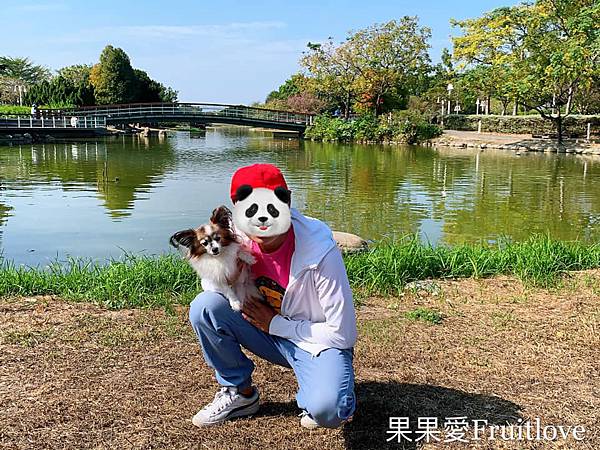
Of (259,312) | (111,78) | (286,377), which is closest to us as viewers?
(259,312)

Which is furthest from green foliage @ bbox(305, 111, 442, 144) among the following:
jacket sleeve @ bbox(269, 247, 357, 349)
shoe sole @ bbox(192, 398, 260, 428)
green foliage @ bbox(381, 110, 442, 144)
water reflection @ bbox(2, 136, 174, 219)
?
jacket sleeve @ bbox(269, 247, 357, 349)

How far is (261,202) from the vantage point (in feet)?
6.10

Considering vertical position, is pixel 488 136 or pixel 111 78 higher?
pixel 111 78

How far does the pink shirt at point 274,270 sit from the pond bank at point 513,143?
19.6m

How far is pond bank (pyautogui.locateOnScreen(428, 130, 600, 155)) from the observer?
811 inches

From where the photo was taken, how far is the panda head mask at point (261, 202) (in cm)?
185

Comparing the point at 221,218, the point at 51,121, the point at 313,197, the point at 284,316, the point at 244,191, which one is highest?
the point at 51,121

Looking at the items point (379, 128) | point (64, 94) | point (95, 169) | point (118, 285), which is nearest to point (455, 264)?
point (118, 285)

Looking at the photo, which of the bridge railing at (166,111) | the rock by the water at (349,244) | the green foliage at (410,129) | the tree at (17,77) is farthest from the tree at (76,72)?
the rock by the water at (349,244)

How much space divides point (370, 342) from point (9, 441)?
158cm

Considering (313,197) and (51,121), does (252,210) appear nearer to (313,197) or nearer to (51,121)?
(313,197)

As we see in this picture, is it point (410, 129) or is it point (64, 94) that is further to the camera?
point (64, 94)

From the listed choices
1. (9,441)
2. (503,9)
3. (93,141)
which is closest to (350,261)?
(9,441)

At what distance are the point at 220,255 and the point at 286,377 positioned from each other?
78cm
